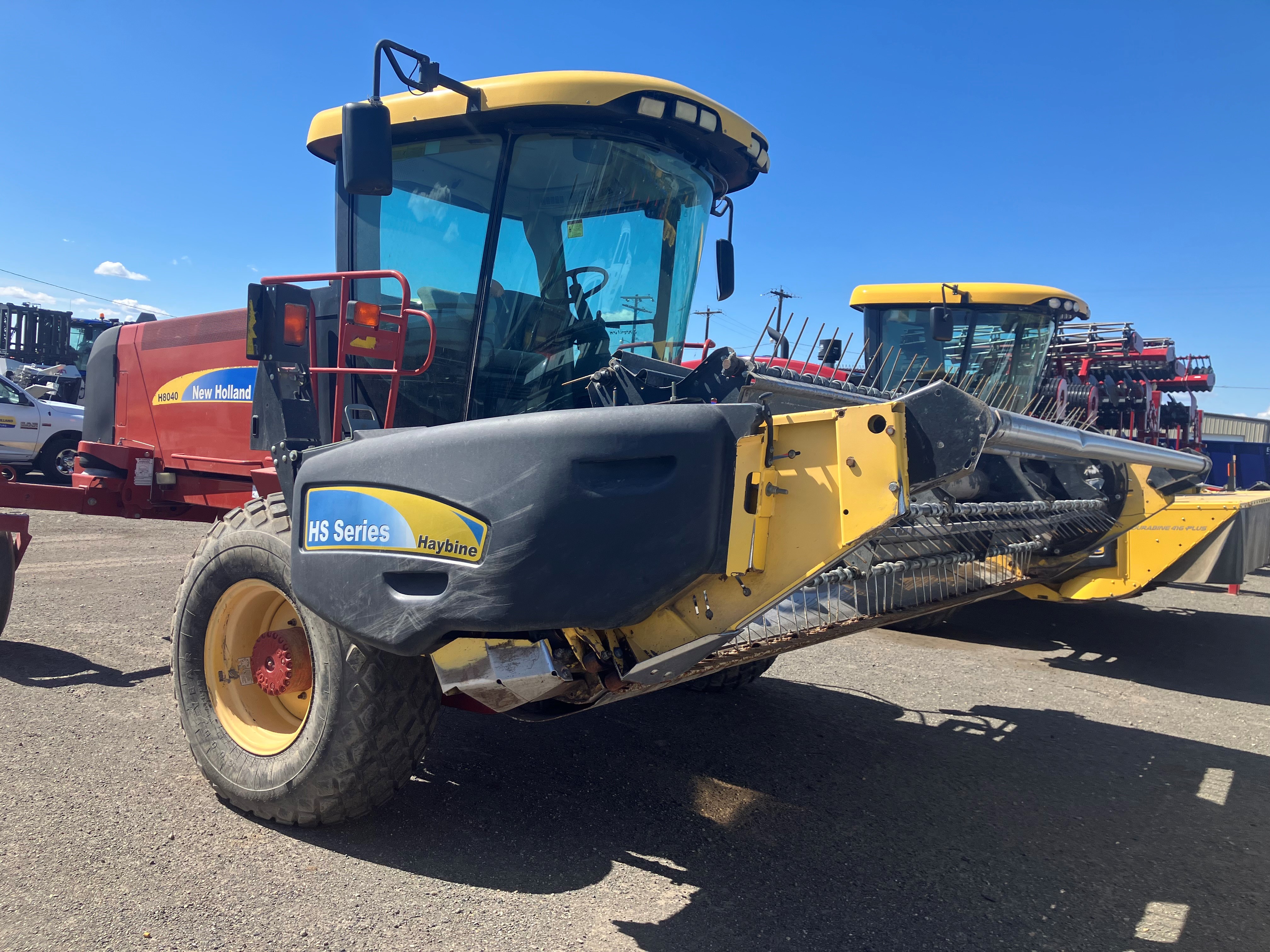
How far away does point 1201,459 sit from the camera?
13.1 feet

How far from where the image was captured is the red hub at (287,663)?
2.86 meters

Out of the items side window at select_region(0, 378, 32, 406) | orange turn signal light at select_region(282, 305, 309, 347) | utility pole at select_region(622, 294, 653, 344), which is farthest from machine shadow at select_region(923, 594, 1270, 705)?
side window at select_region(0, 378, 32, 406)

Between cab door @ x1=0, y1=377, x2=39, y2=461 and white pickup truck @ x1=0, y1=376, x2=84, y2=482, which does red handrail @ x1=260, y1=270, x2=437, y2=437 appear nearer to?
white pickup truck @ x1=0, y1=376, x2=84, y2=482

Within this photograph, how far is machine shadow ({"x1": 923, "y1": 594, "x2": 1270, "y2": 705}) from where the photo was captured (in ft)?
17.5

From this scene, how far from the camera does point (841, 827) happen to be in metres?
2.92

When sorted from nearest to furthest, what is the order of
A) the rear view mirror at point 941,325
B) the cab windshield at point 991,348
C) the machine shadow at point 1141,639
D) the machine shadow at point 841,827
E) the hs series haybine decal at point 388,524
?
1. the hs series haybine decal at point 388,524
2. the machine shadow at point 841,827
3. the machine shadow at point 1141,639
4. the rear view mirror at point 941,325
5. the cab windshield at point 991,348

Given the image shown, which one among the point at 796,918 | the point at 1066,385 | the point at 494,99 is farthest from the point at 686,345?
the point at 1066,385

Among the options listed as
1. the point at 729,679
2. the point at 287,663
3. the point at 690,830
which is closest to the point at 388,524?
the point at 287,663

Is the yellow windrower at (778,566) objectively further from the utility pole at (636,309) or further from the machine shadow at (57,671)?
the machine shadow at (57,671)

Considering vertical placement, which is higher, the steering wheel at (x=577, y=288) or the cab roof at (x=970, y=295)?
the cab roof at (x=970, y=295)

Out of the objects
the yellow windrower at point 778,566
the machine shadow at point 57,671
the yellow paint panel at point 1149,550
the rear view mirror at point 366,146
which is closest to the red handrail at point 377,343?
the rear view mirror at point 366,146

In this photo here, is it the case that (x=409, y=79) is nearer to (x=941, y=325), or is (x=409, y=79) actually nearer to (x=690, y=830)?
(x=690, y=830)

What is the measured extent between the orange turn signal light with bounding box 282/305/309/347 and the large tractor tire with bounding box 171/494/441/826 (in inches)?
28.6

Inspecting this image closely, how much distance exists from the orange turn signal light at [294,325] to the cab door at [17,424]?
479 inches
